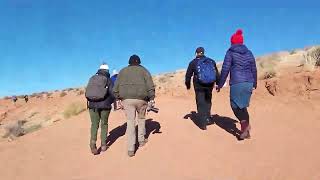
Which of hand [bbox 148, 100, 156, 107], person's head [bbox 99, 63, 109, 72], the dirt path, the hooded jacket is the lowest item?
the dirt path

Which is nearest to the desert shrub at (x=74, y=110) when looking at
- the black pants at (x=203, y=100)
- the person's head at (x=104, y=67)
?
the person's head at (x=104, y=67)

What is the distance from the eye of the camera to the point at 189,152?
29.9 ft

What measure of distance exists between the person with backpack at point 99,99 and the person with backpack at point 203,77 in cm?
177

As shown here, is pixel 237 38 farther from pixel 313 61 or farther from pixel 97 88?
pixel 313 61

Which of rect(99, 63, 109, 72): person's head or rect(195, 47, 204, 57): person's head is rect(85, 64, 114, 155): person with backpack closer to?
rect(99, 63, 109, 72): person's head

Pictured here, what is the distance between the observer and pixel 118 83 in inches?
368

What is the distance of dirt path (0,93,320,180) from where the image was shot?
795 centimetres

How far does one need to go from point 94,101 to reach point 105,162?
132cm

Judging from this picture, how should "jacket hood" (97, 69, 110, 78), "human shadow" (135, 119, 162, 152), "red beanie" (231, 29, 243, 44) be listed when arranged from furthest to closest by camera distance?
"human shadow" (135, 119, 162, 152), "jacket hood" (97, 69, 110, 78), "red beanie" (231, 29, 243, 44)

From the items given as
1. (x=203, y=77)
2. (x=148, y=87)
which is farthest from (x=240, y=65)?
(x=148, y=87)

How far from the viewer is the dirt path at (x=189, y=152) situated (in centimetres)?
795

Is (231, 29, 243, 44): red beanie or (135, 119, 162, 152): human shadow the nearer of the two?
(231, 29, 243, 44): red beanie

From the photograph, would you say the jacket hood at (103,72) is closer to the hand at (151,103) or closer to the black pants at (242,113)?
the hand at (151,103)

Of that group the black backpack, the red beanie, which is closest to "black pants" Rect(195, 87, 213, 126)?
the red beanie
